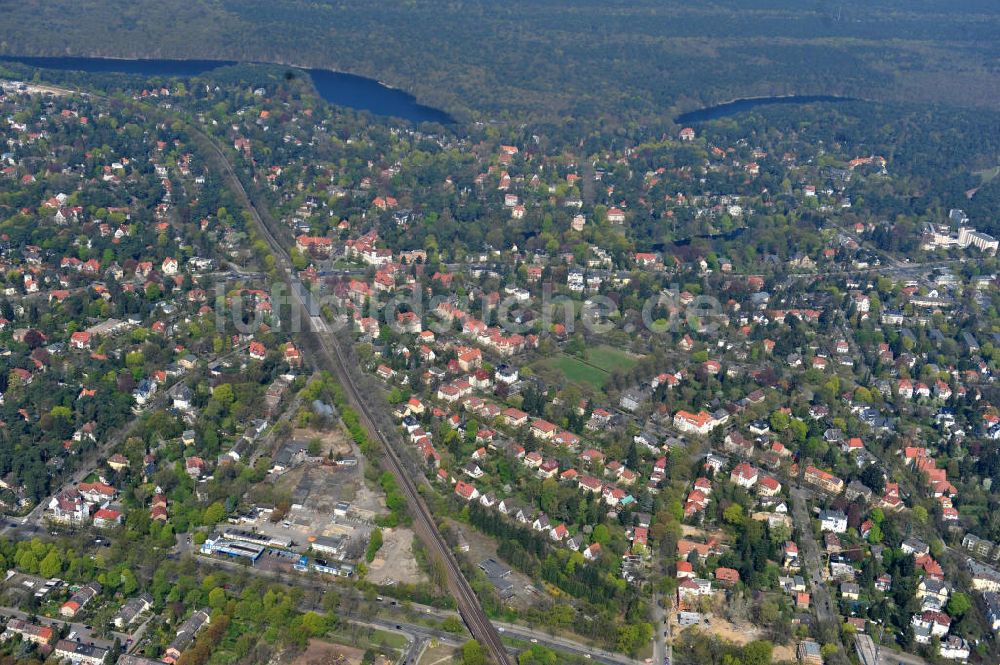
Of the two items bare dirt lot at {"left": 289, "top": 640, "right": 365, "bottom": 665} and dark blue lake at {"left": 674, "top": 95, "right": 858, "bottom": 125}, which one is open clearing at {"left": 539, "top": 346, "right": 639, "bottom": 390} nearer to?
bare dirt lot at {"left": 289, "top": 640, "right": 365, "bottom": 665}

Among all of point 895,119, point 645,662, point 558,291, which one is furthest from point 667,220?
point 645,662

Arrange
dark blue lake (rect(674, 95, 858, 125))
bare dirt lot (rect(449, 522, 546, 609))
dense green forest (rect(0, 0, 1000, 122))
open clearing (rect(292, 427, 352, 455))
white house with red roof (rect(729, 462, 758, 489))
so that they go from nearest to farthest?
bare dirt lot (rect(449, 522, 546, 609)) → white house with red roof (rect(729, 462, 758, 489)) → open clearing (rect(292, 427, 352, 455)) → dark blue lake (rect(674, 95, 858, 125)) → dense green forest (rect(0, 0, 1000, 122))

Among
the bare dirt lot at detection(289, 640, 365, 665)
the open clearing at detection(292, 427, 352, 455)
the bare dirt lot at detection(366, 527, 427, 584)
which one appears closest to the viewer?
the bare dirt lot at detection(289, 640, 365, 665)

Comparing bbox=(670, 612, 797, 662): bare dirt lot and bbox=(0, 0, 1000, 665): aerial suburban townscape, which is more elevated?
bbox=(0, 0, 1000, 665): aerial suburban townscape

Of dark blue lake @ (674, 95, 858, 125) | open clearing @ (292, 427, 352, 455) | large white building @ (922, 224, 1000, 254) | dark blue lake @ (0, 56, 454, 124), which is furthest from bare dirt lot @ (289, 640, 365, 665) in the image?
dark blue lake @ (674, 95, 858, 125)

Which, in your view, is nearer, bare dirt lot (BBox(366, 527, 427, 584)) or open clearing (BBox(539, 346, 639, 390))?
bare dirt lot (BBox(366, 527, 427, 584))

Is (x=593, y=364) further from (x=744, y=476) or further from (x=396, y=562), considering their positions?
(x=396, y=562)

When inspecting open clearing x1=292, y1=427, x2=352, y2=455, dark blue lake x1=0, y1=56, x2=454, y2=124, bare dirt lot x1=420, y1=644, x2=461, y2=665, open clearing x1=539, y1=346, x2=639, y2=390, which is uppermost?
dark blue lake x1=0, y1=56, x2=454, y2=124

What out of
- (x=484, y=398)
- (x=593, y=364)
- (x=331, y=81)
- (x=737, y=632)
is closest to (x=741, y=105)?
(x=331, y=81)
